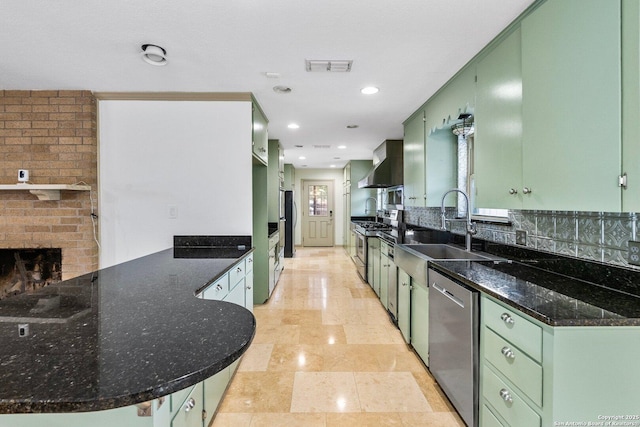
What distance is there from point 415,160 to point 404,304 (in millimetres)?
1672

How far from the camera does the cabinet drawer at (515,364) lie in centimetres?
119

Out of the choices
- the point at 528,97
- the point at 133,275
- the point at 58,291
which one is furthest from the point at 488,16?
the point at 58,291

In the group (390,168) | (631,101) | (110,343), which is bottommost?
(110,343)

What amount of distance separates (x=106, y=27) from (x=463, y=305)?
2.65 meters

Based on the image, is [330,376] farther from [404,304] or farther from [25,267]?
[25,267]

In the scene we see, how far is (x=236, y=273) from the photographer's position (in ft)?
7.67

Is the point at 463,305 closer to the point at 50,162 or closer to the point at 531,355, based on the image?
the point at 531,355

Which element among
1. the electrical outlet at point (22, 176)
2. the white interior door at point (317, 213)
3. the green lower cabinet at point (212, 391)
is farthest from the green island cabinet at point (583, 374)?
the white interior door at point (317, 213)

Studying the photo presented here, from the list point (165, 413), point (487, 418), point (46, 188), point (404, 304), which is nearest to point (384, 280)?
point (404, 304)

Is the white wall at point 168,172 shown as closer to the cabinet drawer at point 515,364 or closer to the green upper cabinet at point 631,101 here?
the cabinet drawer at point 515,364

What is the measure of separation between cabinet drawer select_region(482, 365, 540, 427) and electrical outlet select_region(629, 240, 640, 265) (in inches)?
31.6

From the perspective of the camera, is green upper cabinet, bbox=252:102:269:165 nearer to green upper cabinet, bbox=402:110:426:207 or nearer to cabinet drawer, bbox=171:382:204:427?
green upper cabinet, bbox=402:110:426:207

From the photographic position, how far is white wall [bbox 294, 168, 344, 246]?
29.6ft

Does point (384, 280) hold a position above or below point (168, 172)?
below
